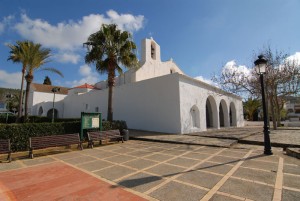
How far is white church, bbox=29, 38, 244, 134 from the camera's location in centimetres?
1542

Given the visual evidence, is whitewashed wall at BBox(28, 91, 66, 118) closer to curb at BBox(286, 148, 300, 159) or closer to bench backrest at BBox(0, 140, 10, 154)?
bench backrest at BBox(0, 140, 10, 154)

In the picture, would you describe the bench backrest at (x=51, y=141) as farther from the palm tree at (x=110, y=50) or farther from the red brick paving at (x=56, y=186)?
the palm tree at (x=110, y=50)

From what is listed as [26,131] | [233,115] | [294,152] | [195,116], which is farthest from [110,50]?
[233,115]

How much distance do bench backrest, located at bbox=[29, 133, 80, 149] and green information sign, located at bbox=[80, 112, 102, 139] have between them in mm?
1593

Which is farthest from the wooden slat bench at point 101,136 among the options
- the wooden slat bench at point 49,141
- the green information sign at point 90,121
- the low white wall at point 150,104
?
the low white wall at point 150,104

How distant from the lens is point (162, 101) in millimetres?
16172

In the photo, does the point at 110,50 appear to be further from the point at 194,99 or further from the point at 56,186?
the point at 56,186

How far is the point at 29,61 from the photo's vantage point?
16.2m

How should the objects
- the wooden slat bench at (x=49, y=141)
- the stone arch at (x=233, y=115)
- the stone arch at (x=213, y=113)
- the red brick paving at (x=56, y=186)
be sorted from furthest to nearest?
the stone arch at (x=233, y=115)
the stone arch at (x=213, y=113)
the wooden slat bench at (x=49, y=141)
the red brick paving at (x=56, y=186)

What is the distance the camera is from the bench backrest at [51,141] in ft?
26.1

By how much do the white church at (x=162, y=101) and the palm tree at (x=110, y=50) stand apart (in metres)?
4.06

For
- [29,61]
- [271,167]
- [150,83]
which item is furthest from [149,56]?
[271,167]

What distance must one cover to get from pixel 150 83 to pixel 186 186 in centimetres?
1347

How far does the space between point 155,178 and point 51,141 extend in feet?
19.5
